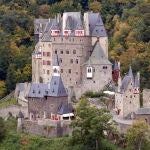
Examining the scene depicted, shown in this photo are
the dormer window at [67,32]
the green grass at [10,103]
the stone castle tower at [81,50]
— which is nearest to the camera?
the stone castle tower at [81,50]

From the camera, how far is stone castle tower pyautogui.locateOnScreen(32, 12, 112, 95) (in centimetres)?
8181

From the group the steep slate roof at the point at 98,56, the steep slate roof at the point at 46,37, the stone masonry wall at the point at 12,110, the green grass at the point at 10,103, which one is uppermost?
the steep slate roof at the point at 46,37

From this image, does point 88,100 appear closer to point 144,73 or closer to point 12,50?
point 144,73

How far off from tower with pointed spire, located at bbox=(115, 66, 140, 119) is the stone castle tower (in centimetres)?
453

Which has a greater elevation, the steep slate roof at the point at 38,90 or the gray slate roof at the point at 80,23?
the gray slate roof at the point at 80,23

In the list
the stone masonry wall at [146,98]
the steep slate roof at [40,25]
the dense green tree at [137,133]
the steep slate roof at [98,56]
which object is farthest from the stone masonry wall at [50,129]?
the steep slate roof at [40,25]

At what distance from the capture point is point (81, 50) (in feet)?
270

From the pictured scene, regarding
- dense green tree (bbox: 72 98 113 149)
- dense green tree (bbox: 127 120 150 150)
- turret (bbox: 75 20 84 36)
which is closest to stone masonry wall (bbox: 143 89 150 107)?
dense green tree (bbox: 72 98 113 149)

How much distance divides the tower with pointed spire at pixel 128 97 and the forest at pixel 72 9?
24.8ft

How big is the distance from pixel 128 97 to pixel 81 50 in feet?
24.8

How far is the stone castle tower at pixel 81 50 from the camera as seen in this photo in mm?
81812

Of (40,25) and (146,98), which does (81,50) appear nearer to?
(146,98)

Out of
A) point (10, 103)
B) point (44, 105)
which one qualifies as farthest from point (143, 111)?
point (10, 103)

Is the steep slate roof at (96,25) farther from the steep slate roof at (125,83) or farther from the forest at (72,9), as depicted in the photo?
the steep slate roof at (125,83)
